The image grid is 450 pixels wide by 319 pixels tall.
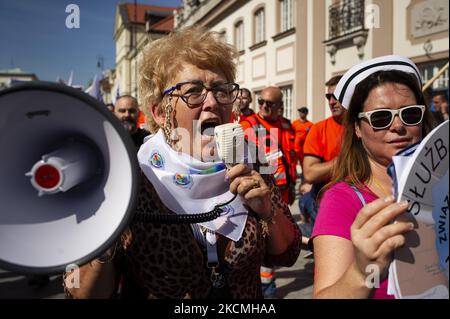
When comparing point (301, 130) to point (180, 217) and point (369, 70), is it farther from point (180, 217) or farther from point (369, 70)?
point (180, 217)

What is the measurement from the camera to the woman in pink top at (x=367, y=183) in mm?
854

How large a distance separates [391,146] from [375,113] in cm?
11

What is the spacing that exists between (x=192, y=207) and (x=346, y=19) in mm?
8356

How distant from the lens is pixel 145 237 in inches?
49.5

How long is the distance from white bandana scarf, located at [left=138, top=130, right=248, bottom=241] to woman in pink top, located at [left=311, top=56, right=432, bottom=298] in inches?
11.2

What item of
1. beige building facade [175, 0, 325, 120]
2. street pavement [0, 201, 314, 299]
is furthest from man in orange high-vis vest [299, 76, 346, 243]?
beige building facade [175, 0, 325, 120]

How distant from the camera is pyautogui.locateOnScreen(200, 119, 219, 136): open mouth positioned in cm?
134

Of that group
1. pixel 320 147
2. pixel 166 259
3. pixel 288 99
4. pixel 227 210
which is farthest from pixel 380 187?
pixel 288 99

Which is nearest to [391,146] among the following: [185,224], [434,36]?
[185,224]

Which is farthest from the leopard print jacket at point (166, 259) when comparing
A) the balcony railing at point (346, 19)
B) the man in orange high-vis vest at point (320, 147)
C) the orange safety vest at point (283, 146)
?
the balcony railing at point (346, 19)

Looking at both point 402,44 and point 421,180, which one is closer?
point 421,180

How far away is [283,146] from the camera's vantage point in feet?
13.6

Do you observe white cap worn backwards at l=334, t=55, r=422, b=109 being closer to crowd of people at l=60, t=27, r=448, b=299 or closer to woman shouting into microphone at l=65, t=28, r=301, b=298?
crowd of people at l=60, t=27, r=448, b=299
